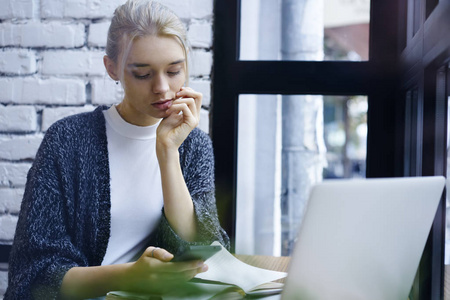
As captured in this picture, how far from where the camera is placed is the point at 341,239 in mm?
599

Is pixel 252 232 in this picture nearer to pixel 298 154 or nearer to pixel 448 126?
pixel 298 154

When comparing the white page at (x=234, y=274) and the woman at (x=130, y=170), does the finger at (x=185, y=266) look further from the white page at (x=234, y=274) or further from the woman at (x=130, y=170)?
the woman at (x=130, y=170)

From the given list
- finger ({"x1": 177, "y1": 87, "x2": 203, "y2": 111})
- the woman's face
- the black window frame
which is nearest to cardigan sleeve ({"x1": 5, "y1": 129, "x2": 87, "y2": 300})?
the woman's face

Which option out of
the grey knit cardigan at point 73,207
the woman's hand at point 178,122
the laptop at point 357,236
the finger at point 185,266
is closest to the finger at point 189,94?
the woman's hand at point 178,122

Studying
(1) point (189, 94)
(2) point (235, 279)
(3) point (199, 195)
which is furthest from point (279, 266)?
(1) point (189, 94)

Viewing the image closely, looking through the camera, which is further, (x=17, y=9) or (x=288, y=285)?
(x=17, y=9)

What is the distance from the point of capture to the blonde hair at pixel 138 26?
1288 millimetres

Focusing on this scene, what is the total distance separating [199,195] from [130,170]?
197 mm

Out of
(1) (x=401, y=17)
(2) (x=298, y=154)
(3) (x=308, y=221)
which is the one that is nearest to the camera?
(3) (x=308, y=221)

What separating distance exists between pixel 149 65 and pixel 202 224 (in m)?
0.42

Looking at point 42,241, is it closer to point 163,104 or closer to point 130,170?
point 130,170

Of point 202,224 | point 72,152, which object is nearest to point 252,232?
point 202,224

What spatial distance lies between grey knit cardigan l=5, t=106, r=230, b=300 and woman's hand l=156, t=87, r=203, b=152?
0.10m

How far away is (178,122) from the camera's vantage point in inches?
53.2
